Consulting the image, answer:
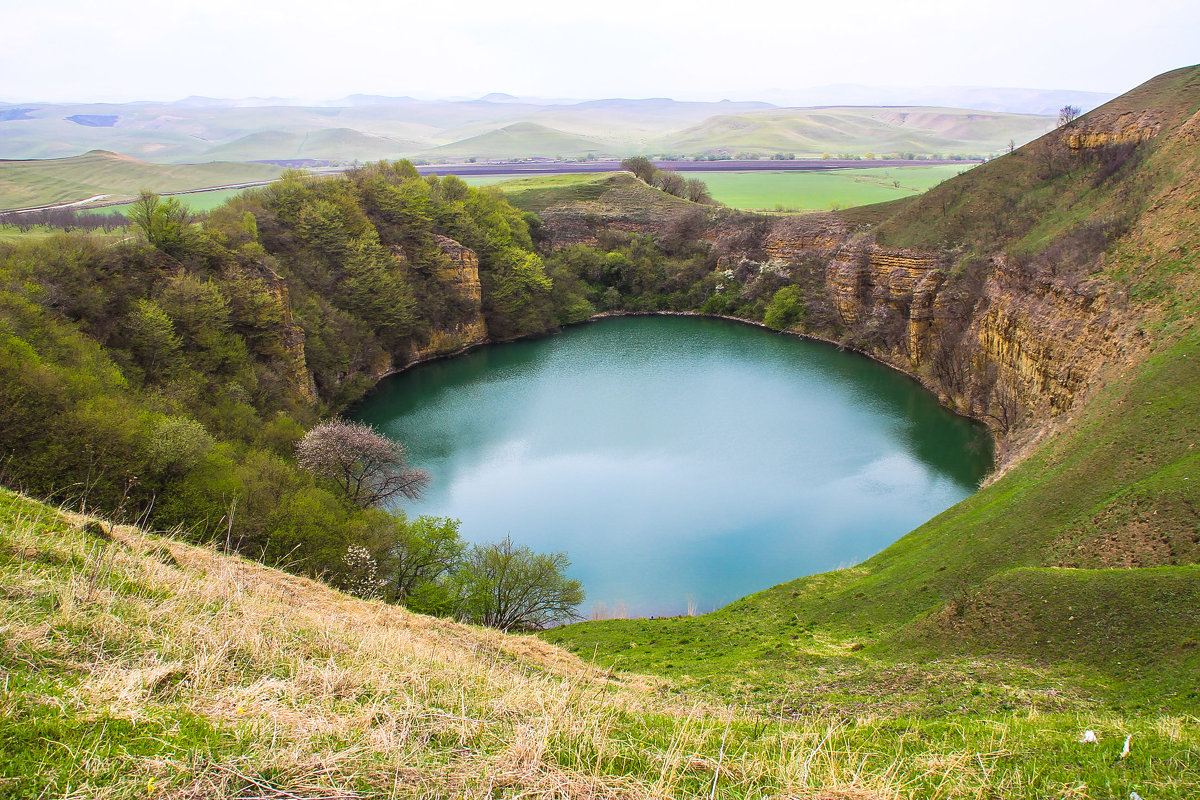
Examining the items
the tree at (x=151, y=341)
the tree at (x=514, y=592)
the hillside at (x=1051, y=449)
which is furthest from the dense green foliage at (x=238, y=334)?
the hillside at (x=1051, y=449)

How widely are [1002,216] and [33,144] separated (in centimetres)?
22664

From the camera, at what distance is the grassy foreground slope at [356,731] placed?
4641mm

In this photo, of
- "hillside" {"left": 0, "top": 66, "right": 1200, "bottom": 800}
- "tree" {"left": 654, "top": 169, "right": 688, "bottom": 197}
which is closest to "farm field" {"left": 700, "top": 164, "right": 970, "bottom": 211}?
"tree" {"left": 654, "top": 169, "right": 688, "bottom": 197}

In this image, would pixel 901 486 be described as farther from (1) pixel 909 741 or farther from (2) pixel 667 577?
(1) pixel 909 741

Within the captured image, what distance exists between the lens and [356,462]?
24.8m

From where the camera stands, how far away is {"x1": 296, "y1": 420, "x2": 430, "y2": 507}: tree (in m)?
24.1

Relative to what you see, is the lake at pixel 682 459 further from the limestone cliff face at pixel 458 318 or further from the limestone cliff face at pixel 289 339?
the limestone cliff face at pixel 289 339

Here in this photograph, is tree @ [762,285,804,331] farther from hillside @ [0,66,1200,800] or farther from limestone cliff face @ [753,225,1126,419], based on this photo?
hillside @ [0,66,1200,800]

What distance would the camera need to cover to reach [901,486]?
28219 millimetres

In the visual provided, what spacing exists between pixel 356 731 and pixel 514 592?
1510 cm

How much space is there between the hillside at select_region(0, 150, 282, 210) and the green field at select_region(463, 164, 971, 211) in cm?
4312

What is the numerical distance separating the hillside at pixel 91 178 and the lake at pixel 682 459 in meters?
52.1

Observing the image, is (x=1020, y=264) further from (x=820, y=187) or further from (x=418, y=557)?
(x=820, y=187)

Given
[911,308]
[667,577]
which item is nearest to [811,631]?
[667,577]
